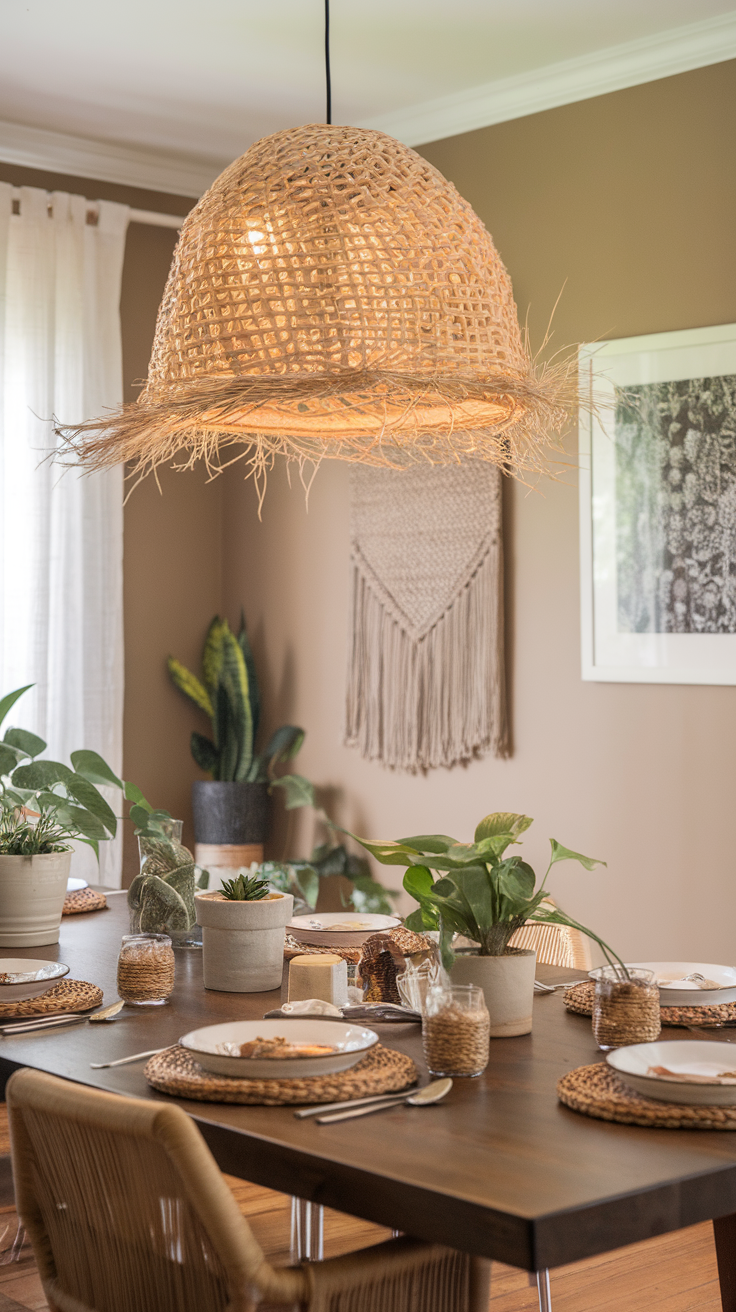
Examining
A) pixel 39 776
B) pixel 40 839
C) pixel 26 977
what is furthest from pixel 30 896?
pixel 26 977

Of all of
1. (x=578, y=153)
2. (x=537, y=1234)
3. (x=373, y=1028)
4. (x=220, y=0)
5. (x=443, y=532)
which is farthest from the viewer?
(x=443, y=532)

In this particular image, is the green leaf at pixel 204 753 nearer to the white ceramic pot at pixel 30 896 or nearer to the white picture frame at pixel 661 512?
the white picture frame at pixel 661 512

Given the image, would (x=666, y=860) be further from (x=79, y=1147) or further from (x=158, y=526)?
(x=79, y=1147)

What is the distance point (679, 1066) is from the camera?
60.1 inches

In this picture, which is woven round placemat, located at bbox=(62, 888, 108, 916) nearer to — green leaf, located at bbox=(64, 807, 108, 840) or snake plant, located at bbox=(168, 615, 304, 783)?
green leaf, located at bbox=(64, 807, 108, 840)

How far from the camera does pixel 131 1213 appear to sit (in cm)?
134

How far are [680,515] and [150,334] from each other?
1.89 meters

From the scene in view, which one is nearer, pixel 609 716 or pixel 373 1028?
pixel 373 1028

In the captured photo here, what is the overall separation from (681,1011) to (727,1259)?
31cm

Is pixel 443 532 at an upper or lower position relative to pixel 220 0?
lower

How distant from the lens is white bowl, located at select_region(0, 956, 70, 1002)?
1.95 metres

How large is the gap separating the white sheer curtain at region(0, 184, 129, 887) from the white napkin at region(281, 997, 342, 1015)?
2291 mm

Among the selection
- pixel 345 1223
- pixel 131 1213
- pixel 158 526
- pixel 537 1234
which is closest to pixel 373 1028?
pixel 131 1213

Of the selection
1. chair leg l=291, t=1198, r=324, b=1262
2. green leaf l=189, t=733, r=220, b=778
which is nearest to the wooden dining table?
chair leg l=291, t=1198, r=324, b=1262
